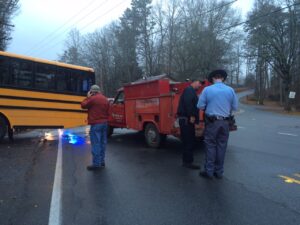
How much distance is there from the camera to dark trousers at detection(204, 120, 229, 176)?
265 inches

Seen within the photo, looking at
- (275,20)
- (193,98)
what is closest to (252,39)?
(275,20)

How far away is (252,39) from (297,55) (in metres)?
5.72

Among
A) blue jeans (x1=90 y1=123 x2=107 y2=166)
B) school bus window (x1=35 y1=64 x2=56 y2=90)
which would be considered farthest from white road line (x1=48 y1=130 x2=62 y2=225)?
school bus window (x1=35 y1=64 x2=56 y2=90)

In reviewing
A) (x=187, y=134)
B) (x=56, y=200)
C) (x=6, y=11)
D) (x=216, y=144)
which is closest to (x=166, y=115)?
(x=187, y=134)

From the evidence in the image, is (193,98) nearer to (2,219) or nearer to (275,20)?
(2,219)

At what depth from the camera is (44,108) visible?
43.0ft

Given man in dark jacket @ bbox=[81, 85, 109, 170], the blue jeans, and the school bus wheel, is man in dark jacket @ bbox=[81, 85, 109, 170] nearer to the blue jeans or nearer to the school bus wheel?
the blue jeans

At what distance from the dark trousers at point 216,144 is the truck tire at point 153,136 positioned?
3738 mm

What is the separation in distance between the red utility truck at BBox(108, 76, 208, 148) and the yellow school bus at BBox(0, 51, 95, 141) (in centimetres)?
234

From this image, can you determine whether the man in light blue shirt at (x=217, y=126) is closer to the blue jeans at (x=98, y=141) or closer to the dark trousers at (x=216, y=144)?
the dark trousers at (x=216, y=144)

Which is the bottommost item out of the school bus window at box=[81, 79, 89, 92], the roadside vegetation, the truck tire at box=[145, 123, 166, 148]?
the truck tire at box=[145, 123, 166, 148]

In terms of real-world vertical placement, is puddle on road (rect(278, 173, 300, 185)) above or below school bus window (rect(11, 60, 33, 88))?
below

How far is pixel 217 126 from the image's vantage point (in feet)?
22.0

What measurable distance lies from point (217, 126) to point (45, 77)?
8.24 metres
